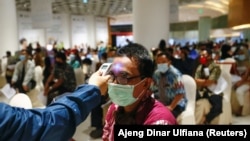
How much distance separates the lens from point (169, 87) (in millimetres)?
4117

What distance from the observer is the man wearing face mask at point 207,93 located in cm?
508

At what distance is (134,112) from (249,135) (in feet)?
2.55

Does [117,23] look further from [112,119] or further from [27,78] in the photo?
[112,119]

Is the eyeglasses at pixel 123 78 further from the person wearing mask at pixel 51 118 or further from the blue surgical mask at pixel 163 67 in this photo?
the blue surgical mask at pixel 163 67

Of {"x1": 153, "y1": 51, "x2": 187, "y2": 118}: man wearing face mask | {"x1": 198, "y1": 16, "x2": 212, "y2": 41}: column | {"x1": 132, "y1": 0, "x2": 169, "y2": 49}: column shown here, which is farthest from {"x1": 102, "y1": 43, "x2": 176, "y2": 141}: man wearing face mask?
{"x1": 198, "y1": 16, "x2": 212, "y2": 41}: column

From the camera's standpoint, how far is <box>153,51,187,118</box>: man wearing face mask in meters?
4.08

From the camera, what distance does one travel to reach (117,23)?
28.0 meters

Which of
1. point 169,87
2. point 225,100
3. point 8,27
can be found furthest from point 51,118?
point 8,27

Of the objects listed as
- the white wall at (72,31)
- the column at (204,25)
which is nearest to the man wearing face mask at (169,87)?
the white wall at (72,31)

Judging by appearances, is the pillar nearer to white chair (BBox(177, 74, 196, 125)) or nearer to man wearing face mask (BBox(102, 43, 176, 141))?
white chair (BBox(177, 74, 196, 125))

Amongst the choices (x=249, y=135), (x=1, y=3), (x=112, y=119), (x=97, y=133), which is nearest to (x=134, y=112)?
(x=112, y=119)

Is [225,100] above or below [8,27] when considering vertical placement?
below

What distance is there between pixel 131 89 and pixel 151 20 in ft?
18.7

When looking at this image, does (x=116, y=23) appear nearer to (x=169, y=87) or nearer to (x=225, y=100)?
(x=225, y=100)
